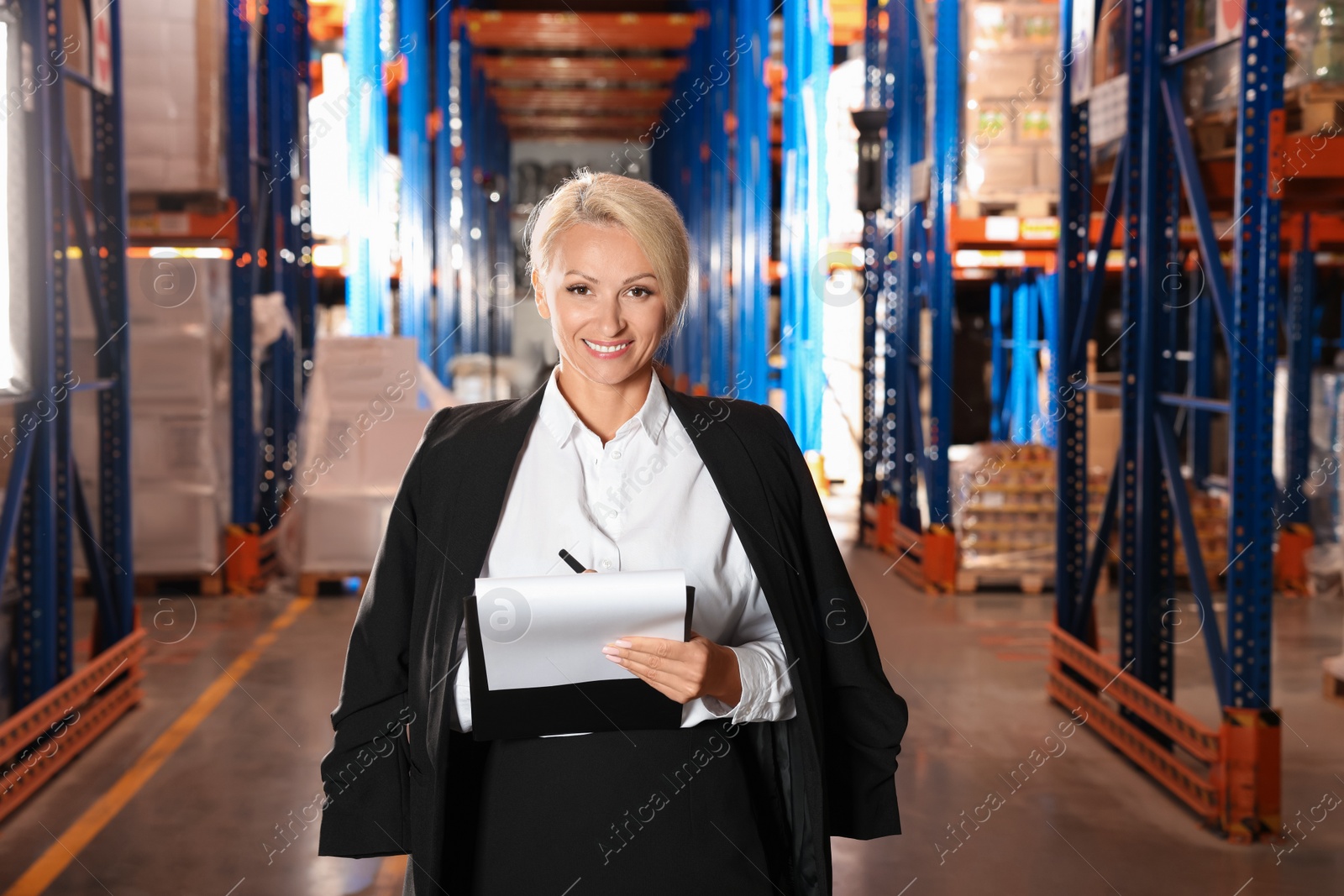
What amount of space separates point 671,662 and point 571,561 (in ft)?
0.71

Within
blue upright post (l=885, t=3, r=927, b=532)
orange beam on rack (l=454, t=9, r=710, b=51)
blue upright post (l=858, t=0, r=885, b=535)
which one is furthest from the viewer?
orange beam on rack (l=454, t=9, r=710, b=51)

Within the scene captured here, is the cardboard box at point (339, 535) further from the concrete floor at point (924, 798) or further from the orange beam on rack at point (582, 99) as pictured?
the orange beam on rack at point (582, 99)

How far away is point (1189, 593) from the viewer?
8750 millimetres

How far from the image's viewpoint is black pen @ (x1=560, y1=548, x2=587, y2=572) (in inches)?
72.4

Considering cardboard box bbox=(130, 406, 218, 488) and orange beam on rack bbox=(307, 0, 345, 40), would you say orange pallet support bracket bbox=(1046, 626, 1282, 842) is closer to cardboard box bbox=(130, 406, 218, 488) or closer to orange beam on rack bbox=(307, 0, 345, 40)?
cardboard box bbox=(130, 406, 218, 488)

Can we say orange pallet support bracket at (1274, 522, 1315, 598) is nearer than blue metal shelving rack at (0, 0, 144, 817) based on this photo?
No

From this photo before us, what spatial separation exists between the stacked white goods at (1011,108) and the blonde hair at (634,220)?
7.32 meters

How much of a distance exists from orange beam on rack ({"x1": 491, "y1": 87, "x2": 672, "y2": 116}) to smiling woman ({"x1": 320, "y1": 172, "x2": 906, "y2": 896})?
26904 mm

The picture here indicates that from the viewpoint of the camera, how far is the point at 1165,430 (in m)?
5.16

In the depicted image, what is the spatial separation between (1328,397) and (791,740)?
838cm

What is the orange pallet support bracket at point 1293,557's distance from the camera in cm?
863

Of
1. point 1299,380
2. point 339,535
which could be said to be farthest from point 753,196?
point 339,535

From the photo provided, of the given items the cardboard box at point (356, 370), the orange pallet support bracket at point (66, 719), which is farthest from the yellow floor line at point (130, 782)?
the cardboard box at point (356, 370)

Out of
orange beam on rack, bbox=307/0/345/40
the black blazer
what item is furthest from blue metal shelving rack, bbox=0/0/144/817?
orange beam on rack, bbox=307/0/345/40
